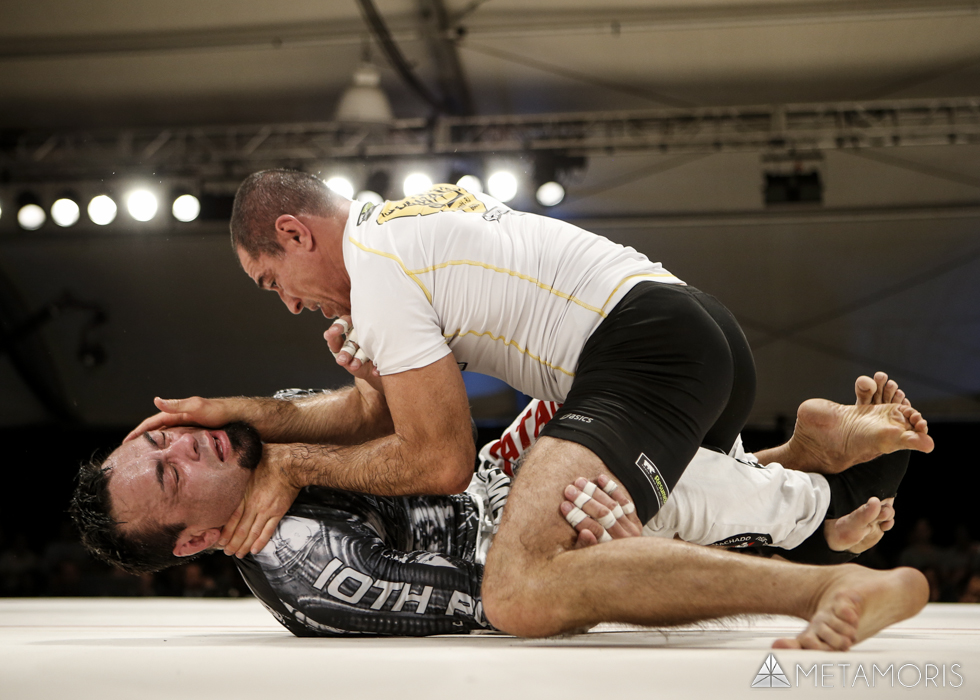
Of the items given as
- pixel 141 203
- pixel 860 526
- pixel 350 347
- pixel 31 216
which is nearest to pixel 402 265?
→ pixel 350 347

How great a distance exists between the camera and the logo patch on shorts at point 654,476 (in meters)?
1.46

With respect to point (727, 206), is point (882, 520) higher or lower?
lower

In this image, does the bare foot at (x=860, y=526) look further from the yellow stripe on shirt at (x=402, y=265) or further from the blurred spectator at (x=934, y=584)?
the blurred spectator at (x=934, y=584)

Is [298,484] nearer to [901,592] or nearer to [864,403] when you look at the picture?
[901,592]

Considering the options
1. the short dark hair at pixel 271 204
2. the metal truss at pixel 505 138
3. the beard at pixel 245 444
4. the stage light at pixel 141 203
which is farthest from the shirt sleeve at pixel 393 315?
the stage light at pixel 141 203

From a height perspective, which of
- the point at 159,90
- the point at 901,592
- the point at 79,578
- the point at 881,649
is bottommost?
the point at 79,578

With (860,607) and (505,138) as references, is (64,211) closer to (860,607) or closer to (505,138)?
→ (505,138)

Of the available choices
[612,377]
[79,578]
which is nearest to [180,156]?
[79,578]

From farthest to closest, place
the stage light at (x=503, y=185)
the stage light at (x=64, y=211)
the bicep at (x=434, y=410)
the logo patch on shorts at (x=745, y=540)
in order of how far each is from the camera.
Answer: the stage light at (x=64, y=211) < the stage light at (x=503, y=185) < the logo patch on shorts at (x=745, y=540) < the bicep at (x=434, y=410)

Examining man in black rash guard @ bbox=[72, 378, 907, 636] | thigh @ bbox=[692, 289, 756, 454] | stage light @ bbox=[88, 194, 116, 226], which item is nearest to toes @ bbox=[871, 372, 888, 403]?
man in black rash guard @ bbox=[72, 378, 907, 636]

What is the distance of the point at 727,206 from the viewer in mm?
5953

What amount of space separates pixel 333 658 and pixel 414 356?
601 mm

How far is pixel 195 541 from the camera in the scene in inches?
68.4

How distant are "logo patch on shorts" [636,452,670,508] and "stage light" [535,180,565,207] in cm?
410
